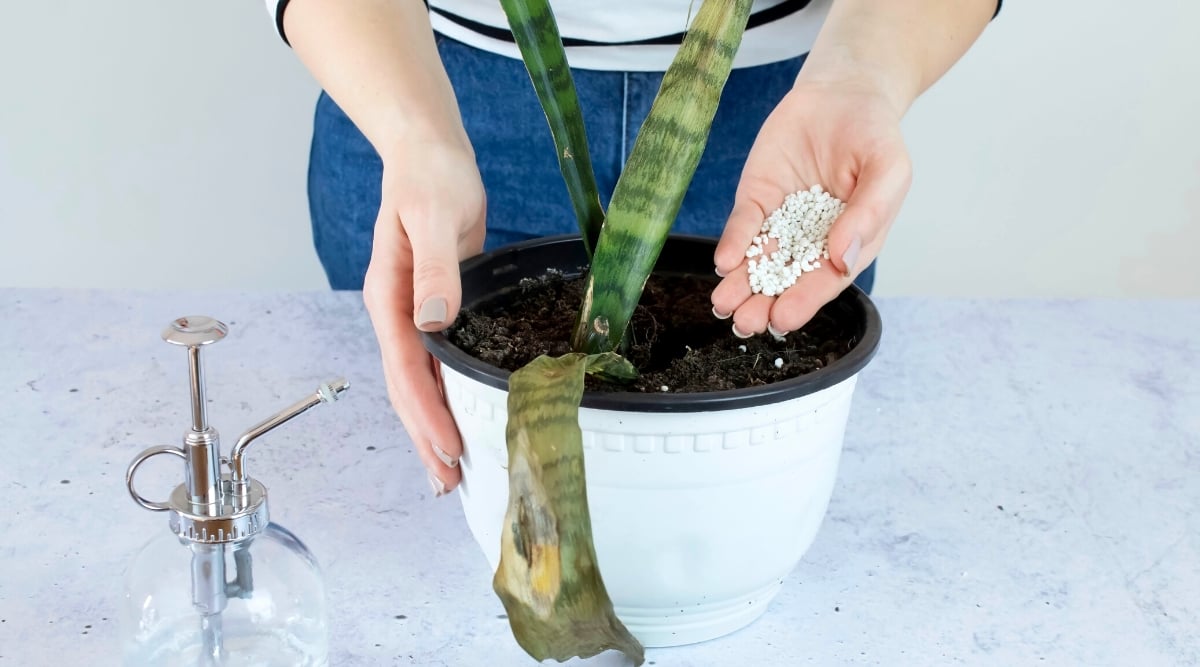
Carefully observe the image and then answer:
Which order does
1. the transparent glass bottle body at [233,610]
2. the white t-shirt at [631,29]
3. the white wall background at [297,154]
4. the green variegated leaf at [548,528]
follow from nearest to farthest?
the green variegated leaf at [548,528] < the transparent glass bottle body at [233,610] < the white t-shirt at [631,29] < the white wall background at [297,154]

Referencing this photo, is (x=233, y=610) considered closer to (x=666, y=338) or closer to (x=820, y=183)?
(x=666, y=338)

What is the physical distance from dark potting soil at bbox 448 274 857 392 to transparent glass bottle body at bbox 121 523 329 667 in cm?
14

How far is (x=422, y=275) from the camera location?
0.57m

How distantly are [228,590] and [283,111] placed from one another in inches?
44.7

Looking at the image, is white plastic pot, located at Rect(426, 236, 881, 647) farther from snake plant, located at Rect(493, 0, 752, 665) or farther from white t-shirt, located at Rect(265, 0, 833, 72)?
white t-shirt, located at Rect(265, 0, 833, 72)

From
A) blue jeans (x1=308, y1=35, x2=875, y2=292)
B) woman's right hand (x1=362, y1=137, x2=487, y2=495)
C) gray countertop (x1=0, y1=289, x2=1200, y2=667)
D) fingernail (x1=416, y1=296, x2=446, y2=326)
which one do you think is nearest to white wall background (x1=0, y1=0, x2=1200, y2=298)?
blue jeans (x1=308, y1=35, x2=875, y2=292)

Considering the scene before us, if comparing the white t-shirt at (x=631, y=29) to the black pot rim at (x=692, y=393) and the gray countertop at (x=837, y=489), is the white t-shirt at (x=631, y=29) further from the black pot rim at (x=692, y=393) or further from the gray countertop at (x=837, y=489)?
the black pot rim at (x=692, y=393)

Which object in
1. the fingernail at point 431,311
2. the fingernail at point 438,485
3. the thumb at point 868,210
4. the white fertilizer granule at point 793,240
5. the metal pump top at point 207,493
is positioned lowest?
the fingernail at point 438,485

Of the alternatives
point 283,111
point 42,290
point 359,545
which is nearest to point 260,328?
point 42,290

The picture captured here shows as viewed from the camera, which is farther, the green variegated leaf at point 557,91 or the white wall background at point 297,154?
the white wall background at point 297,154

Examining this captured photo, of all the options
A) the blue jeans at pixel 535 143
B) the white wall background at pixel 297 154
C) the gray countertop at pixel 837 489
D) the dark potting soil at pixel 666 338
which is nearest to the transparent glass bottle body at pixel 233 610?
the gray countertop at pixel 837 489

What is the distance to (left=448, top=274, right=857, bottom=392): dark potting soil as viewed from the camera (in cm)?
57

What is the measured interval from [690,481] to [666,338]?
0.13 meters

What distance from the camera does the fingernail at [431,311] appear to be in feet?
1.82
